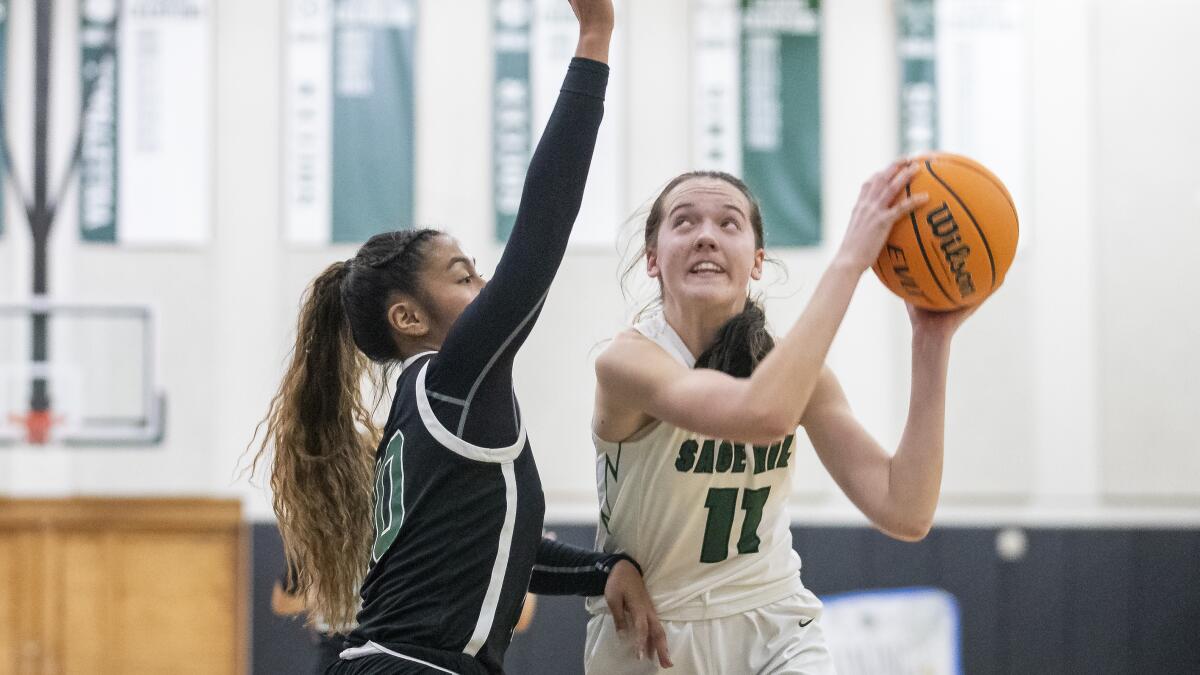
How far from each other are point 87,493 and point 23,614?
0.75m

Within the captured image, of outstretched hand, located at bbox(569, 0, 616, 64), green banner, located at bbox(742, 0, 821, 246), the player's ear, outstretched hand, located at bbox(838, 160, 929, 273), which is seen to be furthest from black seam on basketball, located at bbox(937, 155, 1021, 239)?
green banner, located at bbox(742, 0, 821, 246)

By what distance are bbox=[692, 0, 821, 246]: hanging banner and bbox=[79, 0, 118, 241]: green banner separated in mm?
3354

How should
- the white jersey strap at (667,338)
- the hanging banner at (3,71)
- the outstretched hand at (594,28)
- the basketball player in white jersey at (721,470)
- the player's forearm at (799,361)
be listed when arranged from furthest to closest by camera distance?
1. the hanging banner at (3,71)
2. the white jersey strap at (667,338)
3. the basketball player in white jersey at (721,470)
4. the outstretched hand at (594,28)
5. the player's forearm at (799,361)

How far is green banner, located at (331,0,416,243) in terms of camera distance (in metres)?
6.73

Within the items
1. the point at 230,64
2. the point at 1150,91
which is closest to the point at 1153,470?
the point at 1150,91

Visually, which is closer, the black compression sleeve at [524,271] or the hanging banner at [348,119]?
the black compression sleeve at [524,271]

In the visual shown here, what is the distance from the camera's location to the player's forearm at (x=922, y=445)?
2193 mm

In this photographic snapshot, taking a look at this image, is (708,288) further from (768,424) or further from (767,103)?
(767,103)

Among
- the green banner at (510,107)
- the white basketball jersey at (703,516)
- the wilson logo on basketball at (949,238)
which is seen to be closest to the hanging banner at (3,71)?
the green banner at (510,107)

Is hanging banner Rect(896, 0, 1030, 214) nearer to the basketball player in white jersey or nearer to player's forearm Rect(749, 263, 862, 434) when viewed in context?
the basketball player in white jersey

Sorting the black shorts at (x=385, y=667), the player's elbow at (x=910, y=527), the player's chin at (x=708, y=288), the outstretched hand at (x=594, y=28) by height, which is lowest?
the black shorts at (x=385, y=667)

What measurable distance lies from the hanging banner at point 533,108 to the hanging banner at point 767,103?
1.72ft

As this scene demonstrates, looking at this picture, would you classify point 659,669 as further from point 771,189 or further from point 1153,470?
point 1153,470

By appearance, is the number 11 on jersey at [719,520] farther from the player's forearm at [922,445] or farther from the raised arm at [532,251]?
the raised arm at [532,251]
